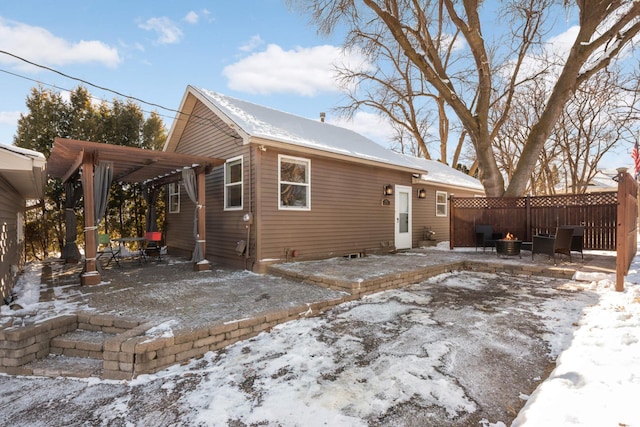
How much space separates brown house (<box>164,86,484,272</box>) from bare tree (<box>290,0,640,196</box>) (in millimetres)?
2857

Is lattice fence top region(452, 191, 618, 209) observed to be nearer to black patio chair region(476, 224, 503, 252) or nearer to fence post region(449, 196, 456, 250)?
fence post region(449, 196, 456, 250)

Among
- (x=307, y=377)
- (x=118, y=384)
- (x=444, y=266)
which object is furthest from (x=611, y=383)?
(x=444, y=266)

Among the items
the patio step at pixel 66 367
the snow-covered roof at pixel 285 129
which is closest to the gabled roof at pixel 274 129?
the snow-covered roof at pixel 285 129

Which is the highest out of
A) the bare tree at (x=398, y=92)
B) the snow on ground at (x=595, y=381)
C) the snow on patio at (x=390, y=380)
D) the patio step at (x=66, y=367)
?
the bare tree at (x=398, y=92)

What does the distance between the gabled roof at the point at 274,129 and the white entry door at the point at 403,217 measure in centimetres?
78

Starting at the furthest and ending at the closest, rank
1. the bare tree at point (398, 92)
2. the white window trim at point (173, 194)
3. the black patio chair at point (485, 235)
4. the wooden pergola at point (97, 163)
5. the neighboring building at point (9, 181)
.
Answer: the bare tree at point (398, 92)
the white window trim at point (173, 194)
the black patio chair at point (485, 235)
the wooden pergola at point (97, 163)
the neighboring building at point (9, 181)

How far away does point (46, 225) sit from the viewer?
1020 cm

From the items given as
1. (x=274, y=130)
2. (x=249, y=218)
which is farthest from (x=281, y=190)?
(x=274, y=130)

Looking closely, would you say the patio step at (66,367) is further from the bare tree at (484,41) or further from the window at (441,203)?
the window at (441,203)

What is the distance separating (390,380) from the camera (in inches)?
103

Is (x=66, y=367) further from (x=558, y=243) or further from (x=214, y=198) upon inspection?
(x=558, y=243)

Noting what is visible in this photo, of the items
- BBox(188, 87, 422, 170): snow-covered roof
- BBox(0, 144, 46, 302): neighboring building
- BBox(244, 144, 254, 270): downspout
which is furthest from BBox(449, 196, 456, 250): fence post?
BBox(0, 144, 46, 302): neighboring building

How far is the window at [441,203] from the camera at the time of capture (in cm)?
1215

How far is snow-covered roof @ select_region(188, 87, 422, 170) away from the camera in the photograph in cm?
663
